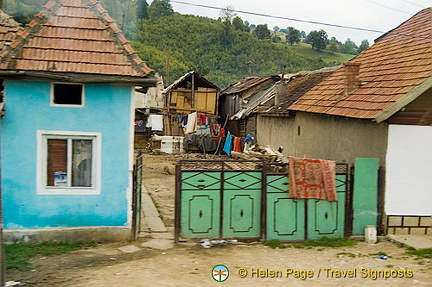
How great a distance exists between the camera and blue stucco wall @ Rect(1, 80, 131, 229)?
8.81m

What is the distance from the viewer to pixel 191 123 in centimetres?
2956

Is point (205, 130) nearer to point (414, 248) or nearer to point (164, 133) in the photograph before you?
point (164, 133)

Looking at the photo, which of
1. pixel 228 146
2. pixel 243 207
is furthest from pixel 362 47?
pixel 243 207

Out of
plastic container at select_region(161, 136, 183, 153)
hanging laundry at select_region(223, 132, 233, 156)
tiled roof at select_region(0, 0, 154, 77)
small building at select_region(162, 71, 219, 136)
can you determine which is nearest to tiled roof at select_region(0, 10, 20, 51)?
tiled roof at select_region(0, 0, 154, 77)

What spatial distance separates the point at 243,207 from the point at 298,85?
1503cm

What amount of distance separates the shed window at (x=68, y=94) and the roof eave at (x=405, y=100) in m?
5.94

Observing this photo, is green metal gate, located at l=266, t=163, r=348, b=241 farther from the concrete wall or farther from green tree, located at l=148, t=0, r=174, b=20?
green tree, located at l=148, t=0, r=174, b=20

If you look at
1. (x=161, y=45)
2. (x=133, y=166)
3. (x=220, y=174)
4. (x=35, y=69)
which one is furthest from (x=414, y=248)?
(x=161, y=45)

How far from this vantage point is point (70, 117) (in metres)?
8.96

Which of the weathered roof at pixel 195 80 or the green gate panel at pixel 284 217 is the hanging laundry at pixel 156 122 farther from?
the green gate panel at pixel 284 217

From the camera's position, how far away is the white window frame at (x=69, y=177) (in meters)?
8.88

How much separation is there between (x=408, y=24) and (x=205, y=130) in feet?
58.3

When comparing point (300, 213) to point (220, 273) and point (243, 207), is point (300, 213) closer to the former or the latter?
point (243, 207)

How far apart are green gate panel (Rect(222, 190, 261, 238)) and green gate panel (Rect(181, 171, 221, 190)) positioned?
34 centimetres
